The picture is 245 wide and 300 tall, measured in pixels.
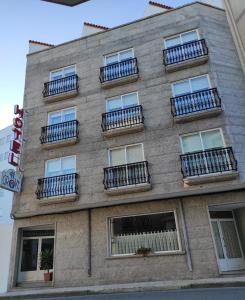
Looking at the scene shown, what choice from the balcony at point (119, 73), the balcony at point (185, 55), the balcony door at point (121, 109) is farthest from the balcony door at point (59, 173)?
the balcony at point (185, 55)

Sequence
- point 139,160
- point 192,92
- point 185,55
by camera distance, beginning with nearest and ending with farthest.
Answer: point 139,160 < point 192,92 < point 185,55

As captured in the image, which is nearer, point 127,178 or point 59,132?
point 127,178

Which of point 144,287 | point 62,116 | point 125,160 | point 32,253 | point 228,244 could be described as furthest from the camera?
point 62,116

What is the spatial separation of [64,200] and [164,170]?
5.36 metres

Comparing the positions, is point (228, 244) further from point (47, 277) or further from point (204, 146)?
point (47, 277)

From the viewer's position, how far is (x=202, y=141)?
1348 cm

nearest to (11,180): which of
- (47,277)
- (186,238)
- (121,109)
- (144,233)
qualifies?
(47,277)

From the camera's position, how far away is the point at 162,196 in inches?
502

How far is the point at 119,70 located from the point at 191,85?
176 inches

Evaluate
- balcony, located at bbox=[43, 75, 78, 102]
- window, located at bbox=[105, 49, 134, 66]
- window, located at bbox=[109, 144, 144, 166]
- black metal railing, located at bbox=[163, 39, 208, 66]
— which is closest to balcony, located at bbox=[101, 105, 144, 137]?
window, located at bbox=[109, 144, 144, 166]

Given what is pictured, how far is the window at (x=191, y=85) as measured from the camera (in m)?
14.7

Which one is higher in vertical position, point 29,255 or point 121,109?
point 121,109

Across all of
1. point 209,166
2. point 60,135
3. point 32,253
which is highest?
point 60,135

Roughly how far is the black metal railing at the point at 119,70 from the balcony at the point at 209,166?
20.9 ft
